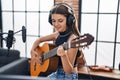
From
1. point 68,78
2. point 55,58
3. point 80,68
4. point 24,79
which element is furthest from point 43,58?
point 24,79

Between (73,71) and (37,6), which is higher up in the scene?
(37,6)

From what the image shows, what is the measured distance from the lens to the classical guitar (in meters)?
1.13

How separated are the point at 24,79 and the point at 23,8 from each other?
2968 mm

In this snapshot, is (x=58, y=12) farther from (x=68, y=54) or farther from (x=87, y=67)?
(x=87, y=67)

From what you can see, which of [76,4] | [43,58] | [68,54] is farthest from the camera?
[76,4]

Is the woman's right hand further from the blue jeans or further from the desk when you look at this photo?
the desk

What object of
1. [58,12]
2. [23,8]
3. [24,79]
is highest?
[23,8]

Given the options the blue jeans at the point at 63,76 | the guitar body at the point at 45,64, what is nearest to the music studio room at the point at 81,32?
the guitar body at the point at 45,64

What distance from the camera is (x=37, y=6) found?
3209 mm

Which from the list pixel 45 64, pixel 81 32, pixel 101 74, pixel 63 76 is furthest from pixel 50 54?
pixel 81 32

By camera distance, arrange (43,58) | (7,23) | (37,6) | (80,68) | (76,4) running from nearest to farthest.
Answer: (43,58)
(80,68)
(76,4)
(37,6)
(7,23)

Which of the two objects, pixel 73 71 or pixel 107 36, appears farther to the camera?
pixel 107 36

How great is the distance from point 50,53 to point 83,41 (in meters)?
0.52

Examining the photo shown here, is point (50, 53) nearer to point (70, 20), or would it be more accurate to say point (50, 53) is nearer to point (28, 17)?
point (70, 20)
